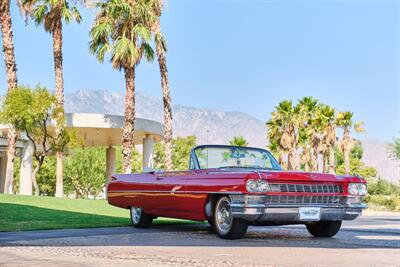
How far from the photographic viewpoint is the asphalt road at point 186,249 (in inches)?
283

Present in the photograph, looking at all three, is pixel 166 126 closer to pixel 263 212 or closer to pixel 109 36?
pixel 109 36

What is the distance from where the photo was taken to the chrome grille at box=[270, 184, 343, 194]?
1012 centimetres

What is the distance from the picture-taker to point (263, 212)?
32.7ft

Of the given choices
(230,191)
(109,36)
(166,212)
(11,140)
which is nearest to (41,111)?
(11,140)

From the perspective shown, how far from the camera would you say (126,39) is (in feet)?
105

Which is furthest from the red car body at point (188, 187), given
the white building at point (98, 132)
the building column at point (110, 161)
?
the building column at point (110, 161)

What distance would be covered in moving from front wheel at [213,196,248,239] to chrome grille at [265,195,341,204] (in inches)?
24.0

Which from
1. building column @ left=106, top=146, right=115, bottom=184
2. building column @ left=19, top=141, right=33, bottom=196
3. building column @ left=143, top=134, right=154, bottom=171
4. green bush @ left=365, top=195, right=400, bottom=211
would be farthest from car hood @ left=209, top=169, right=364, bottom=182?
building column @ left=106, top=146, right=115, bottom=184

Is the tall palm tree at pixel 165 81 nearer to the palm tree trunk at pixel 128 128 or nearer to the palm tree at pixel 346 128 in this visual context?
the palm tree trunk at pixel 128 128

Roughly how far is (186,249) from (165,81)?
2824 cm

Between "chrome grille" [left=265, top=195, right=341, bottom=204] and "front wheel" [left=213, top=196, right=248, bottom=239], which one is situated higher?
"chrome grille" [left=265, top=195, right=341, bottom=204]

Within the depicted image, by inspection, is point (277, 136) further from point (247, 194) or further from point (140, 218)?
point (247, 194)

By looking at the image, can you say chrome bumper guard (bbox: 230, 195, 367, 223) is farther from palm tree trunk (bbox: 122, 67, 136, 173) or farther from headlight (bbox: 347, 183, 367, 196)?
palm tree trunk (bbox: 122, 67, 136, 173)

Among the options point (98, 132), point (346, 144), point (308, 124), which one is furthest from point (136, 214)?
point (346, 144)
